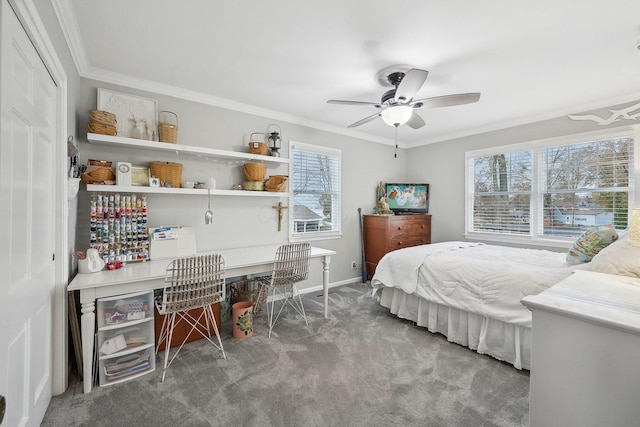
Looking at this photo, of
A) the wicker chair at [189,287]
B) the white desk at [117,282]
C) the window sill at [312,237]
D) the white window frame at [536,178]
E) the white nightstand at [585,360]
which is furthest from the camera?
the window sill at [312,237]

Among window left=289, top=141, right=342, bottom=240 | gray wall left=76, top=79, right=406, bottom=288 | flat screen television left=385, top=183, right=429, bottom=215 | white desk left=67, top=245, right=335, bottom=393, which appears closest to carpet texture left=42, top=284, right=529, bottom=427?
white desk left=67, top=245, right=335, bottom=393

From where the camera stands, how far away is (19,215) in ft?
4.31

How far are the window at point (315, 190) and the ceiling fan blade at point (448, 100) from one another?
186 cm

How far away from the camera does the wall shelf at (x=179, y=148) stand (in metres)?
2.45

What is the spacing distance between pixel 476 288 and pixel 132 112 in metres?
3.62

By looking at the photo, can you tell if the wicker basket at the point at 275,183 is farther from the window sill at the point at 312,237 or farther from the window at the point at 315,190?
the window sill at the point at 312,237

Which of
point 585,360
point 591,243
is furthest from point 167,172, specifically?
point 591,243

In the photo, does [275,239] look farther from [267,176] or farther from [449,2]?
[449,2]

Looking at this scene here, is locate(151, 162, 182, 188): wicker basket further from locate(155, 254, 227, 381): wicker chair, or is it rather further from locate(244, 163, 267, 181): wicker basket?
locate(155, 254, 227, 381): wicker chair

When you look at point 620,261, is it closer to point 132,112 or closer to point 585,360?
point 585,360

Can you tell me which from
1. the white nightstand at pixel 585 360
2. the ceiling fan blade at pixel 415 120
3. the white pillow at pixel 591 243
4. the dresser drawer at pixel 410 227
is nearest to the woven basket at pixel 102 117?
the ceiling fan blade at pixel 415 120

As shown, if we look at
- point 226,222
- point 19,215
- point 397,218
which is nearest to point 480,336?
point 397,218

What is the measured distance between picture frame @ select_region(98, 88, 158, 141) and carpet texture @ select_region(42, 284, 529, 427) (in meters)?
2.12

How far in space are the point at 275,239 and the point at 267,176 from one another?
843mm
